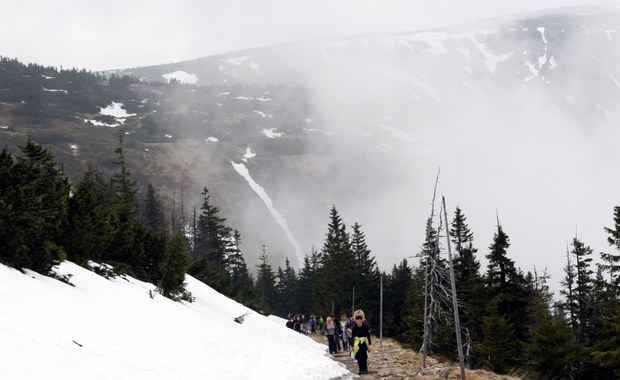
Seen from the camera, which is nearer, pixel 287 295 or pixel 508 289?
pixel 508 289

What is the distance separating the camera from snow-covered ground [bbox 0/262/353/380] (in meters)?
8.26

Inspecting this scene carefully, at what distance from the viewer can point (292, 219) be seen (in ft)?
488

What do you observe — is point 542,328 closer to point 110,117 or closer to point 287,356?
point 287,356

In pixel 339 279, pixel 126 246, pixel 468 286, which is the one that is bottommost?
pixel 468 286

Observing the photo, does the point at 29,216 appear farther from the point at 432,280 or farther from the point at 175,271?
the point at 432,280

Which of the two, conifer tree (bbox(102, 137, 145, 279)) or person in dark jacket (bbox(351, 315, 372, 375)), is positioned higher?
conifer tree (bbox(102, 137, 145, 279))

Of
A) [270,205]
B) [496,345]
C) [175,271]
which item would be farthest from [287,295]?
A: [175,271]

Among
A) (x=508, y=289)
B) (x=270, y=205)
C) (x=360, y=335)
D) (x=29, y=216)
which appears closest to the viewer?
(x=29, y=216)

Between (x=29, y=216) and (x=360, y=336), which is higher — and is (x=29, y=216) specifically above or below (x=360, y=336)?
above

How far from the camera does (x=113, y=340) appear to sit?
1077 centimetres

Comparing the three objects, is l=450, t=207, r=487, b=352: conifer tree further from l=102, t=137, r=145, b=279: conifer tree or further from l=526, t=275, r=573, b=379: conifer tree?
l=102, t=137, r=145, b=279: conifer tree

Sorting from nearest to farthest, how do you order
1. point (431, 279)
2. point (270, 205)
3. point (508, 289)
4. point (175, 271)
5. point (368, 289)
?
point (431, 279), point (175, 271), point (508, 289), point (368, 289), point (270, 205)

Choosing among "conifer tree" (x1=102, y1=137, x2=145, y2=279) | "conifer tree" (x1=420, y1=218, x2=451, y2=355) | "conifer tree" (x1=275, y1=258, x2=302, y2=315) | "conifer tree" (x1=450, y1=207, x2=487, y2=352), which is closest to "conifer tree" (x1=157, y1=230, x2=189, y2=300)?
"conifer tree" (x1=102, y1=137, x2=145, y2=279)

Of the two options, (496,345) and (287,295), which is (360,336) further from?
(287,295)
